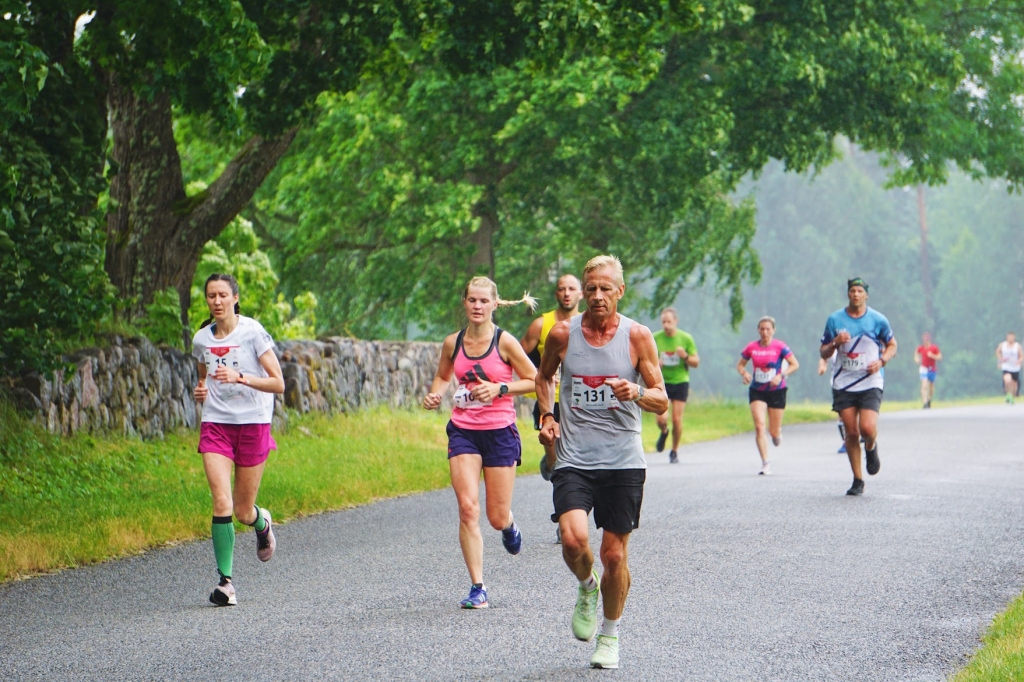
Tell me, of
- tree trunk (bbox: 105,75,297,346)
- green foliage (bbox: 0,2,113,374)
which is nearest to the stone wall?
green foliage (bbox: 0,2,113,374)

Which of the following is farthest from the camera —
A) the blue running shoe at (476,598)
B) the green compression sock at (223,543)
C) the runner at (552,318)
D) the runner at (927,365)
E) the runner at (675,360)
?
the runner at (927,365)

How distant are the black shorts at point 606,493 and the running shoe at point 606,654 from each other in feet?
1.55

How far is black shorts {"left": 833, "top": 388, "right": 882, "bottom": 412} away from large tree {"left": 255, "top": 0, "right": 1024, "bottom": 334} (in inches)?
431

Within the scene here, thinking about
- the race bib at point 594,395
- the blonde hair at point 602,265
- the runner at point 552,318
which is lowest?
the race bib at point 594,395

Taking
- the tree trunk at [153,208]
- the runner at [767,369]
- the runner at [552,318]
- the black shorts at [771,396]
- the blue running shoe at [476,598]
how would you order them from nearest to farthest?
the blue running shoe at [476,598], the runner at [552,318], the tree trunk at [153,208], the runner at [767,369], the black shorts at [771,396]

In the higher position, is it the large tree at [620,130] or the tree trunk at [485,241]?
the large tree at [620,130]

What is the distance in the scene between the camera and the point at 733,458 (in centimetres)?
1831

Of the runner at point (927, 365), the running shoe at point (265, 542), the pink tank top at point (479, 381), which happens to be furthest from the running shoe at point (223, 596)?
the runner at point (927, 365)

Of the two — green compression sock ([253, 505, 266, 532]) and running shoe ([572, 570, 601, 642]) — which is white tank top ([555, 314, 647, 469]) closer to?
running shoe ([572, 570, 601, 642])

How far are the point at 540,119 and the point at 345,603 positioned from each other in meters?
20.0

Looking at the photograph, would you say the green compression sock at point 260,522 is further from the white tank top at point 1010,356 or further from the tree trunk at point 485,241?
the white tank top at point 1010,356

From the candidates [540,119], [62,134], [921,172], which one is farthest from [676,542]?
[921,172]

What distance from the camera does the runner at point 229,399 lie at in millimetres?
7832

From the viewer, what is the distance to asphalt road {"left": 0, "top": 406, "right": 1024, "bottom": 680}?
6137 mm
